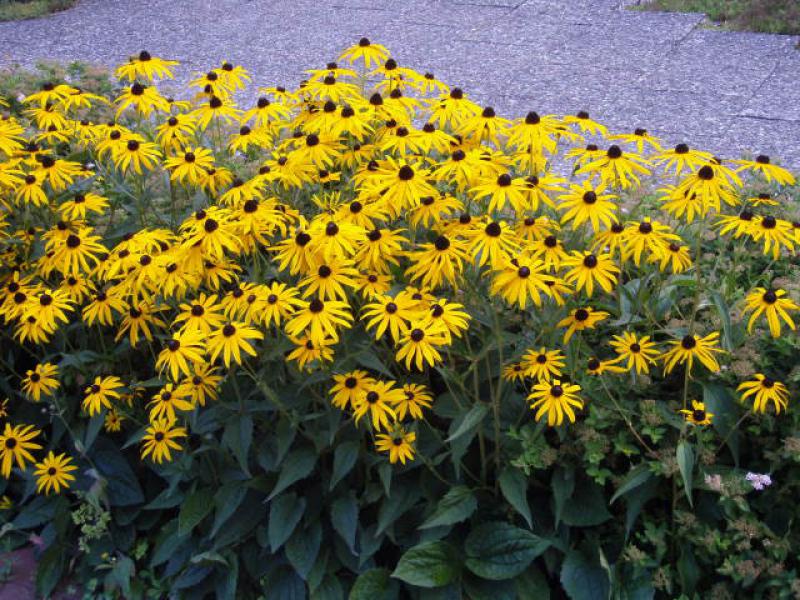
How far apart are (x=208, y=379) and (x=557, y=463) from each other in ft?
3.25

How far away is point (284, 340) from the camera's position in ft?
7.54

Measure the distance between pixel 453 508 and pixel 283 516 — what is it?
0.52 meters

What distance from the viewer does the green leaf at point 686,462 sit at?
6.65 ft

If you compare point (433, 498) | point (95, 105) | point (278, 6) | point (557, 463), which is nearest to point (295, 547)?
point (433, 498)

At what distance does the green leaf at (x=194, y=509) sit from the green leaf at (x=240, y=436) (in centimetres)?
25

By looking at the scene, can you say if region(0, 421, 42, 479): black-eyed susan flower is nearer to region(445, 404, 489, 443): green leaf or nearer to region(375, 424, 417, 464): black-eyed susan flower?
region(375, 424, 417, 464): black-eyed susan flower

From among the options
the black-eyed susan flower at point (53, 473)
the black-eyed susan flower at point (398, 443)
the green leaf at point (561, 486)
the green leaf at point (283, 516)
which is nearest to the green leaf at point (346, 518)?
the green leaf at point (283, 516)

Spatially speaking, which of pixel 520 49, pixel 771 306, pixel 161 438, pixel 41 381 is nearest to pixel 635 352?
pixel 771 306

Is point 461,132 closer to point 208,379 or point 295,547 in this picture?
point 208,379

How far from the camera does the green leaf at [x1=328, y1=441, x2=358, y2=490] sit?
92.7 inches

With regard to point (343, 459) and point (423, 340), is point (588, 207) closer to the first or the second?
point (423, 340)

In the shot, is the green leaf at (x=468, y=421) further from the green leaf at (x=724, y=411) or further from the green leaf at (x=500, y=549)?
the green leaf at (x=724, y=411)

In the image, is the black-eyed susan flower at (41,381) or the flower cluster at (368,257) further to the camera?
the black-eyed susan flower at (41,381)

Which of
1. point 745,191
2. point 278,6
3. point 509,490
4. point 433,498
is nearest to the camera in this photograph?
point 509,490
